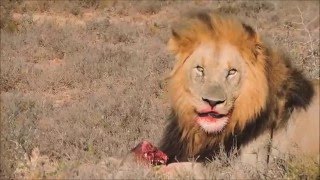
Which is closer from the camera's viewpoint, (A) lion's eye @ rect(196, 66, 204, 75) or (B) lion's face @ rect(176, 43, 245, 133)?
(B) lion's face @ rect(176, 43, 245, 133)

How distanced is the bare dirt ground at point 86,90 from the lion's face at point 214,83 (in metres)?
0.30

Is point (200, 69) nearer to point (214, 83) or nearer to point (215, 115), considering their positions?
point (214, 83)

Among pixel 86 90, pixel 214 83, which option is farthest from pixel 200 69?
pixel 86 90

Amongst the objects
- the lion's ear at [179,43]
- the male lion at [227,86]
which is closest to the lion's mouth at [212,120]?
the male lion at [227,86]

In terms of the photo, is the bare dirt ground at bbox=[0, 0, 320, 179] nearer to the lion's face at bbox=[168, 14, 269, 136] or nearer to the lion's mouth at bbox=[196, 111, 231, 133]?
the lion's mouth at bbox=[196, 111, 231, 133]

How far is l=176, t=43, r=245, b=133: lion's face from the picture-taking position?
13.2 feet

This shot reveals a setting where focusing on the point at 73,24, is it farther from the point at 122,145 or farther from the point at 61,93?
the point at 122,145

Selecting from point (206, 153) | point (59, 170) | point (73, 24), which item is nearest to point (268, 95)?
point (206, 153)

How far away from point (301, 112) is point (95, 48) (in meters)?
7.68

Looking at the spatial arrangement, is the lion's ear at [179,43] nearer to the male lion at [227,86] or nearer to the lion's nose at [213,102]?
the male lion at [227,86]

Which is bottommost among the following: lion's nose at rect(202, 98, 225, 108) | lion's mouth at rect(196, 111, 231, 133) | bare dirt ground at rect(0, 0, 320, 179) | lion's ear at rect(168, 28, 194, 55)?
bare dirt ground at rect(0, 0, 320, 179)

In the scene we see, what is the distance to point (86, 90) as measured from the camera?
895cm

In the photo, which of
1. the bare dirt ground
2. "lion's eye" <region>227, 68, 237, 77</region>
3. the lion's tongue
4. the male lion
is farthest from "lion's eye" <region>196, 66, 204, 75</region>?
the bare dirt ground

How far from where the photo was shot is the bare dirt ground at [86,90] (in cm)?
399
